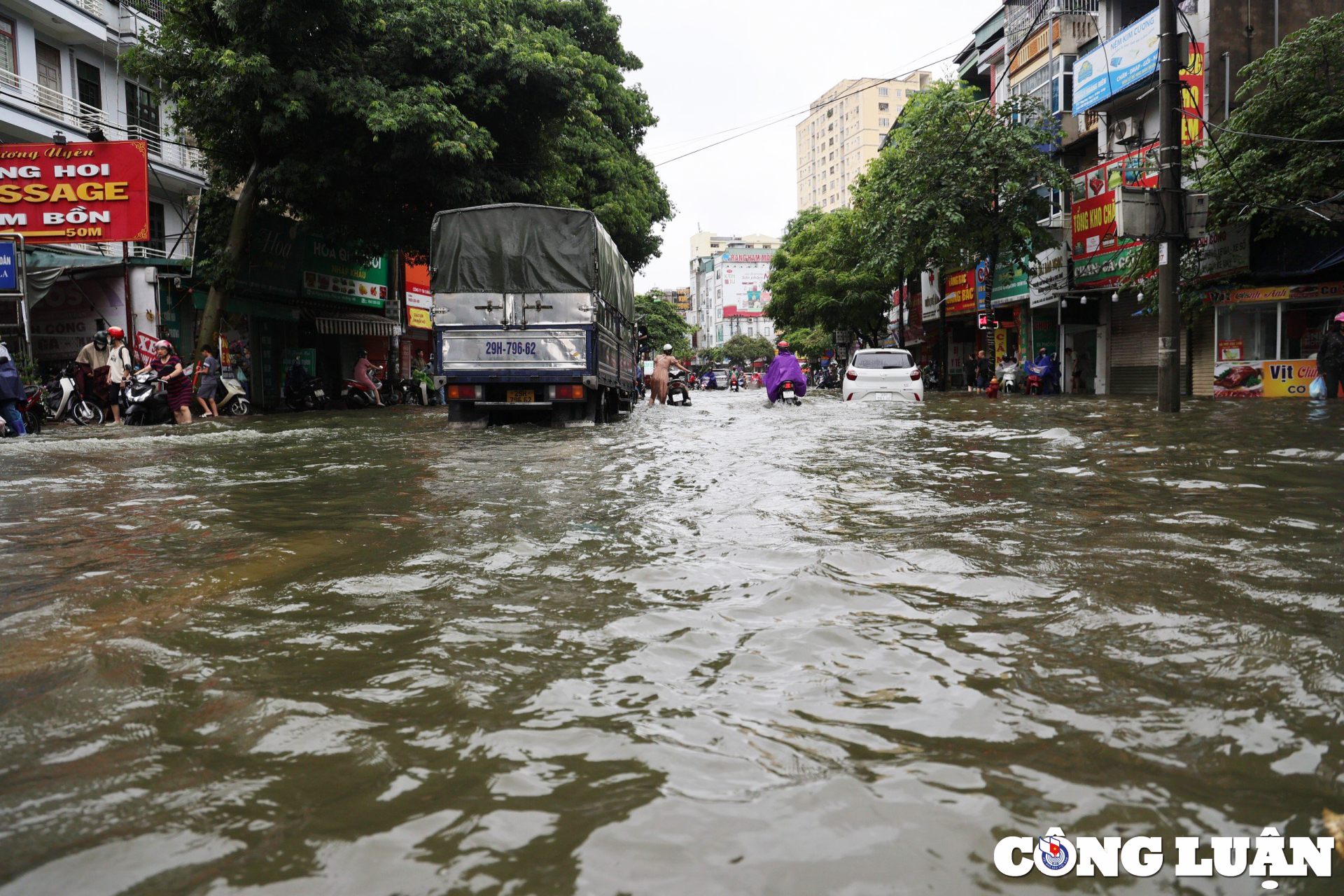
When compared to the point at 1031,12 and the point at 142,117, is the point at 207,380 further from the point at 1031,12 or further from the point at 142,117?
the point at 1031,12

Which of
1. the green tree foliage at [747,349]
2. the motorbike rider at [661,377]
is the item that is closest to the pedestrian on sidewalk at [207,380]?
the motorbike rider at [661,377]

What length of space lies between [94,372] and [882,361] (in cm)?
1499

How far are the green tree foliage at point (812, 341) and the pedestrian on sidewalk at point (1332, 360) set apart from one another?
143 ft

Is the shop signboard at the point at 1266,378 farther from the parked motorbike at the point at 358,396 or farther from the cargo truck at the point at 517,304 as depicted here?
the parked motorbike at the point at 358,396

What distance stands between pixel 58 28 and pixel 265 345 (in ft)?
27.0

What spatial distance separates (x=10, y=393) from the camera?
12.4m

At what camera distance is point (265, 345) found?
24.3 metres

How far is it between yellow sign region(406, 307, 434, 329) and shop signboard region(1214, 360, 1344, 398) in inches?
882

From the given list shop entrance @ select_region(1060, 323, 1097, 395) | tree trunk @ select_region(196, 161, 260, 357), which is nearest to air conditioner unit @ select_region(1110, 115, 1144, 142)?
shop entrance @ select_region(1060, 323, 1097, 395)

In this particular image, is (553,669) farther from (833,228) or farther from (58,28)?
(833,228)

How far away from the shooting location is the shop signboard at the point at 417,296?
1227 inches

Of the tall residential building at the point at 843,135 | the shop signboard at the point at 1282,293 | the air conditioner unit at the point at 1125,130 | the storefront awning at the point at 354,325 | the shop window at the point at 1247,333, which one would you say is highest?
the tall residential building at the point at 843,135

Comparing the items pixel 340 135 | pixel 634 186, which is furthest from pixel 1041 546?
pixel 634 186

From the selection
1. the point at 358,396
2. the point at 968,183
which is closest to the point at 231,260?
the point at 358,396
